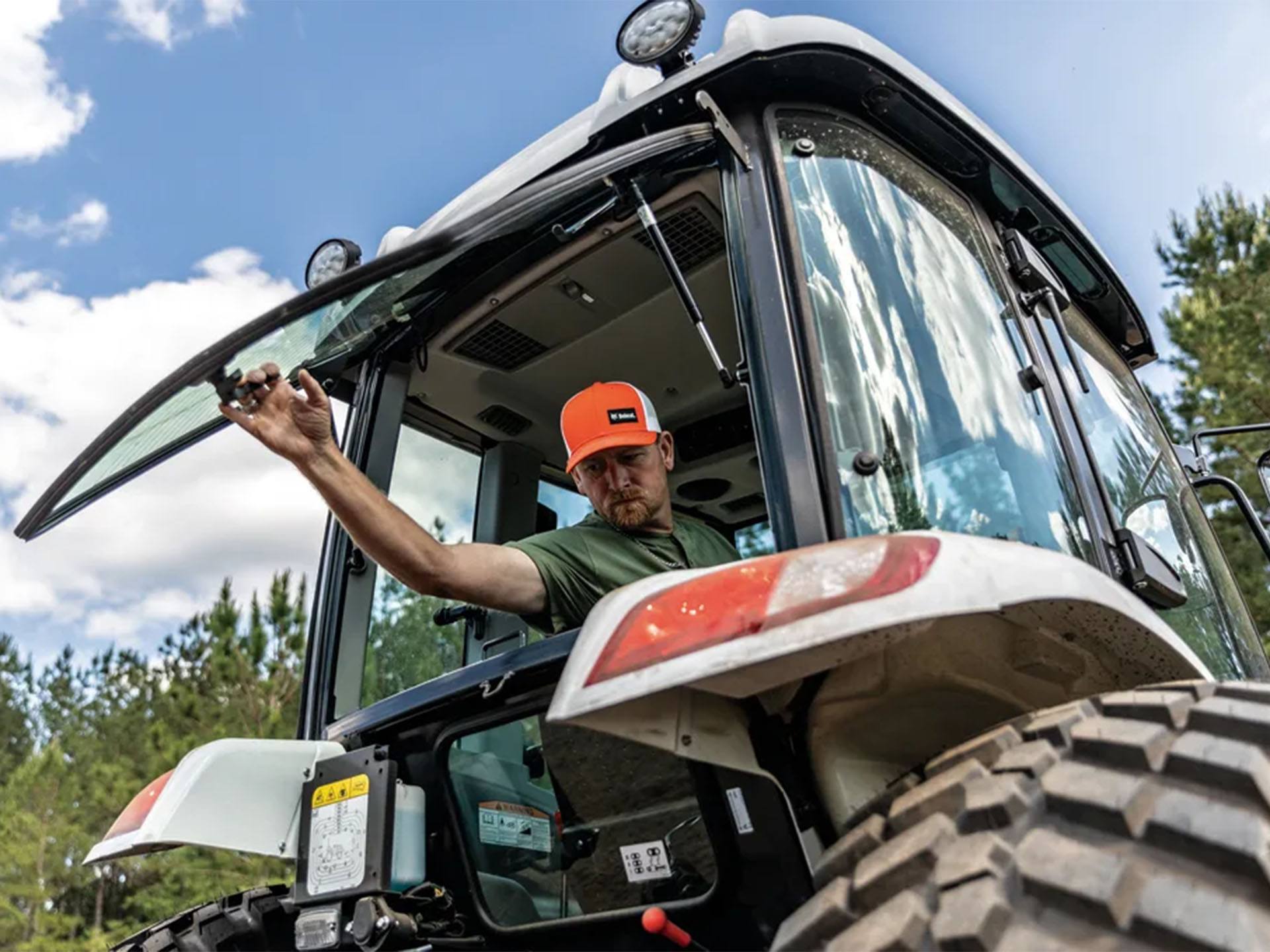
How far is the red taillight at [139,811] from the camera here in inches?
85.2

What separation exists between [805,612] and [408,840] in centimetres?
139

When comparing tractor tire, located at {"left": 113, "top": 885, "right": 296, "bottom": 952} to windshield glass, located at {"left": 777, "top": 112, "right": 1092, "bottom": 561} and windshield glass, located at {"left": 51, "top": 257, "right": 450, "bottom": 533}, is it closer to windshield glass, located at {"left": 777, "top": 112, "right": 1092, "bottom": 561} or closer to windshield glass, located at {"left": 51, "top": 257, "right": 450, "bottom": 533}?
windshield glass, located at {"left": 51, "top": 257, "right": 450, "bottom": 533}

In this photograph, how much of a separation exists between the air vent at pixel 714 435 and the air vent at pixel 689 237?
106cm

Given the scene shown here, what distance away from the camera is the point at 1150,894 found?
1013mm

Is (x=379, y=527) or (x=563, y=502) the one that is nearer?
(x=379, y=527)

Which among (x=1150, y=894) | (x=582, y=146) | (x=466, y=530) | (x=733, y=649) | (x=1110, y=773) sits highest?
(x=582, y=146)

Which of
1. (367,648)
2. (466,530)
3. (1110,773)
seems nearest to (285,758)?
(367,648)

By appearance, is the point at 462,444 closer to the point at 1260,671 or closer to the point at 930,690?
the point at 930,690

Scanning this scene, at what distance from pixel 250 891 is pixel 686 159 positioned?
2120 millimetres

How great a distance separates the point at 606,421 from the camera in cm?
290

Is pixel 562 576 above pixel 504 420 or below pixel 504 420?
below

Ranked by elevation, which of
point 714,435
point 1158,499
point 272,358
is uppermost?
point 714,435

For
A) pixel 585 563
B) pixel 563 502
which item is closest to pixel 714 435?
pixel 563 502

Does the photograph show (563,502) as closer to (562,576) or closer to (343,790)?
(562,576)
